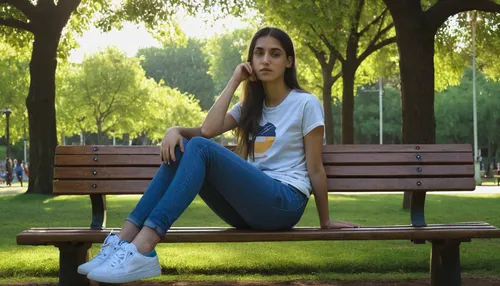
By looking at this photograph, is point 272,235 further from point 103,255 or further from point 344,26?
point 344,26

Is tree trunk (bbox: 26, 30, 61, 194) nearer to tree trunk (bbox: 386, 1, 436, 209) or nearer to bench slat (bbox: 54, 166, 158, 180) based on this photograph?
tree trunk (bbox: 386, 1, 436, 209)

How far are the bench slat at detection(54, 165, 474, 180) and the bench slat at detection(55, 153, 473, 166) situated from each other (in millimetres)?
31

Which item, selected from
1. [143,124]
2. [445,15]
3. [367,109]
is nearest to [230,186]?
[445,15]

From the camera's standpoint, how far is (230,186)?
14.8 ft

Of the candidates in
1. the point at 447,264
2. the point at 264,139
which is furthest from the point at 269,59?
the point at 447,264

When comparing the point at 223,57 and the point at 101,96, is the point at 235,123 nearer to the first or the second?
the point at 101,96

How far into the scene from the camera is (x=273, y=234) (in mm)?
4570

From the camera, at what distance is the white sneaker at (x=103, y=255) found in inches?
158

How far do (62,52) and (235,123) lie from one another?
809 inches

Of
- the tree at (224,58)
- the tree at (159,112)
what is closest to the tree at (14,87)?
the tree at (159,112)

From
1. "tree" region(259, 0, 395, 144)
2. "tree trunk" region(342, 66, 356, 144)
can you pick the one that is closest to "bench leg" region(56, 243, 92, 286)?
"tree" region(259, 0, 395, 144)

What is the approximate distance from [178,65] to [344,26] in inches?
2568

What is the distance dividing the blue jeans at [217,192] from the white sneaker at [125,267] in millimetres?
181

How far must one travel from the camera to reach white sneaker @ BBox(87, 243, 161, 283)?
394 cm
